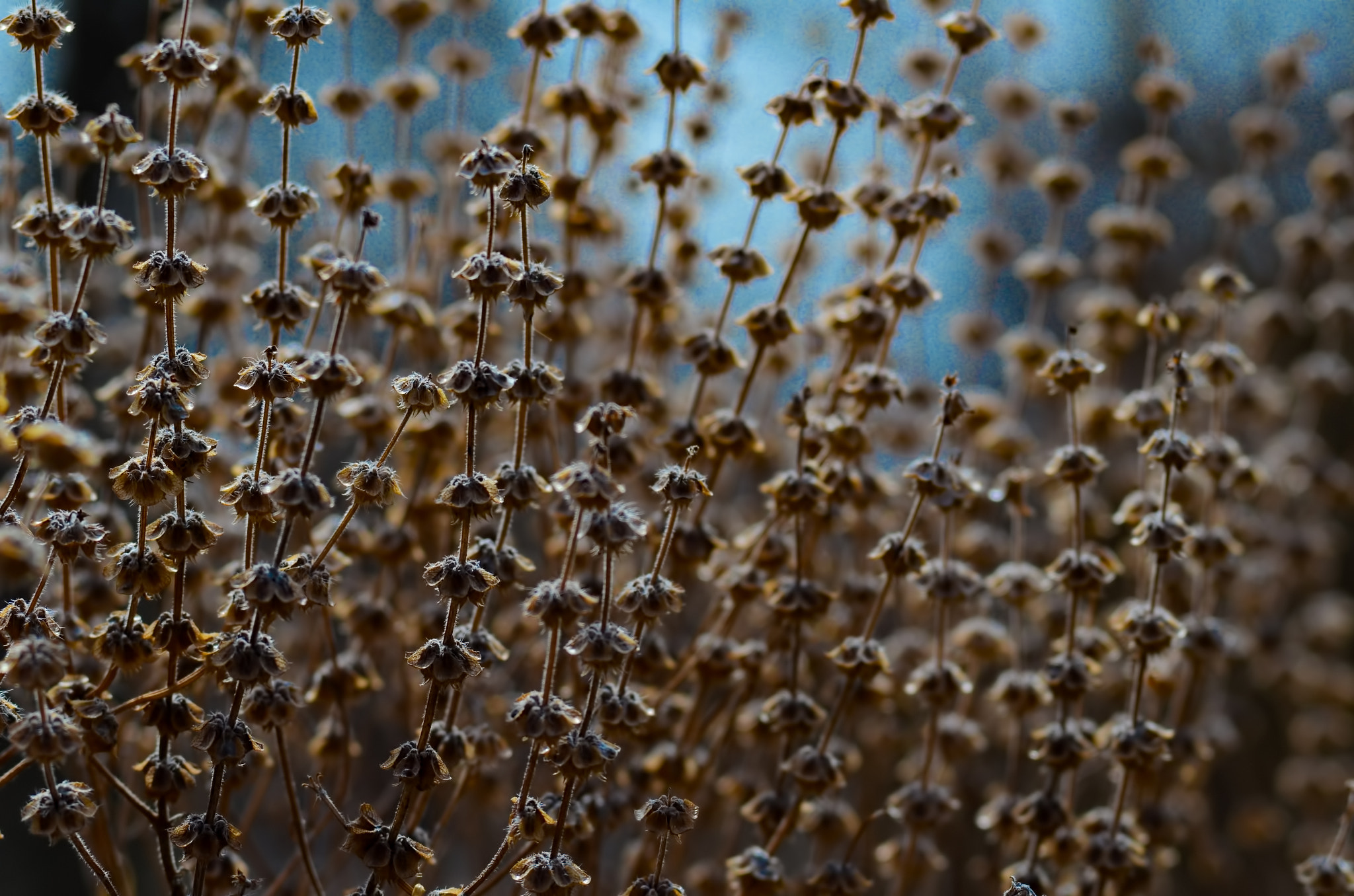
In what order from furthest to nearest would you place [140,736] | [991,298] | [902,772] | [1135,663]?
1. [991,298]
2. [902,772]
3. [140,736]
4. [1135,663]

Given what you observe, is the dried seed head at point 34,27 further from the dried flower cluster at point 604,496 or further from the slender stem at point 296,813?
the slender stem at point 296,813

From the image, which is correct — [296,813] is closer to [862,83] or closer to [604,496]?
[604,496]

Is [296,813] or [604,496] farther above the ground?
[604,496]

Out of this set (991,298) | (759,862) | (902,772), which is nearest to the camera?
(759,862)

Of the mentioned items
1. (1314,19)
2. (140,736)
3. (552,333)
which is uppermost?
(1314,19)

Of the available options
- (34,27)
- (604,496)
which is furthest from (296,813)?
(34,27)

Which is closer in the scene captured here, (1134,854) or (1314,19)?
(1134,854)

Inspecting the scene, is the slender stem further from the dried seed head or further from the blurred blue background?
the blurred blue background

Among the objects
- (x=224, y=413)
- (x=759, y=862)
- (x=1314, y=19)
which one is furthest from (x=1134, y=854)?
(x=1314, y=19)

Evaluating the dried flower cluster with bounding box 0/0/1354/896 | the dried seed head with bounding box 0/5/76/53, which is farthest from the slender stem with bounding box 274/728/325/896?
the dried seed head with bounding box 0/5/76/53

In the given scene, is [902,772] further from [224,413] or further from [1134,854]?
[224,413]
